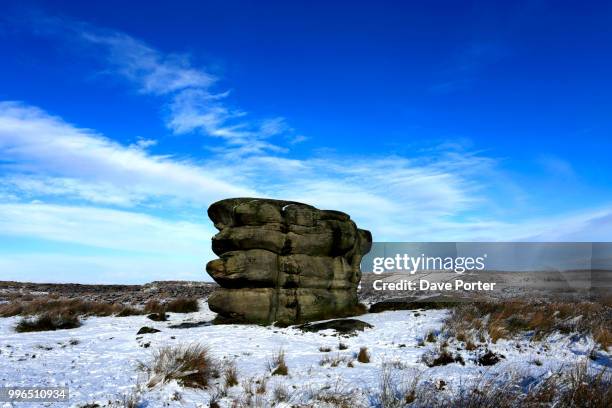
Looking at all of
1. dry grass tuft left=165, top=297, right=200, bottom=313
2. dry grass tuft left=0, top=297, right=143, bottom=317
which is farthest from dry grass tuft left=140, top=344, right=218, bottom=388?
dry grass tuft left=165, top=297, right=200, bottom=313

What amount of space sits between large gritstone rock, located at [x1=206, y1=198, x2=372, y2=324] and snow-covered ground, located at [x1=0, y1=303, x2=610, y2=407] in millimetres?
1547

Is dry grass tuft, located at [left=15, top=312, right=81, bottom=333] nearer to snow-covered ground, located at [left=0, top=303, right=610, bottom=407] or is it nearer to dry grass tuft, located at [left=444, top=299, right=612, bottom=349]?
snow-covered ground, located at [left=0, top=303, right=610, bottom=407]

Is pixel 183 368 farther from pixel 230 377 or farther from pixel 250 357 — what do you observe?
pixel 250 357

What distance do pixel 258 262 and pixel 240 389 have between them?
10490 mm

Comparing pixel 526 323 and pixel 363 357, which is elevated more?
pixel 526 323

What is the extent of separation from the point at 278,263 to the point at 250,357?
26.0ft

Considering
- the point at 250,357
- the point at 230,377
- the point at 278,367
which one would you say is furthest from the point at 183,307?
the point at 230,377

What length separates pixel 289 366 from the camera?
10.9 m

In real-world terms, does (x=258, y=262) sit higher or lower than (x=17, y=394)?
higher

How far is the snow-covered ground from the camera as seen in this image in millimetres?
8602

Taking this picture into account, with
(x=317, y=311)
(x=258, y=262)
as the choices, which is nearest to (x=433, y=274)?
(x=317, y=311)

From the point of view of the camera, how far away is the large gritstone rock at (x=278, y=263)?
62.2 ft

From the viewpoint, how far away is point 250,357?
39.8 feet

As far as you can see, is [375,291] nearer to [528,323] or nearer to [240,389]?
[528,323]
